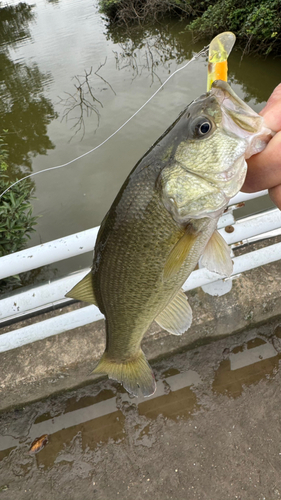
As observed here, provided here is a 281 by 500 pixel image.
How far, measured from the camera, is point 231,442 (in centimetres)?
220

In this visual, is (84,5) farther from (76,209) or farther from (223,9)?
(76,209)

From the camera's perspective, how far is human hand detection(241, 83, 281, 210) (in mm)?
1060

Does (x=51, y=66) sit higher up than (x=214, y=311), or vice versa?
(x=51, y=66)

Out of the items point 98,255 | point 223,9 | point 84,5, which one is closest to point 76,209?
point 98,255

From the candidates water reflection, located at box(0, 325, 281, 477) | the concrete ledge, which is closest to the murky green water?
the concrete ledge

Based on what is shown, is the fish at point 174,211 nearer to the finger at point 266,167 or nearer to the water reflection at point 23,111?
the finger at point 266,167

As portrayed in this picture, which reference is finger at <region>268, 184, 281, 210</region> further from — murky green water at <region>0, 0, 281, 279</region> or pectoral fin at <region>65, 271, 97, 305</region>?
murky green water at <region>0, 0, 281, 279</region>

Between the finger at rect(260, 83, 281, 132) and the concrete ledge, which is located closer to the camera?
the finger at rect(260, 83, 281, 132)

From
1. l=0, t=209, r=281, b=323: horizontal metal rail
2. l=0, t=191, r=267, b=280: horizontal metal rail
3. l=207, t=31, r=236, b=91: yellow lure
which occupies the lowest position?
l=0, t=209, r=281, b=323: horizontal metal rail

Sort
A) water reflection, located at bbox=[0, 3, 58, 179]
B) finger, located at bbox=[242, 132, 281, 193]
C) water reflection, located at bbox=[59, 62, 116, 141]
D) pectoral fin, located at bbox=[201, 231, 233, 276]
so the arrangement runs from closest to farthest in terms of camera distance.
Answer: finger, located at bbox=[242, 132, 281, 193] → pectoral fin, located at bbox=[201, 231, 233, 276] → water reflection, located at bbox=[0, 3, 58, 179] → water reflection, located at bbox=[59, 62, 116, 141]

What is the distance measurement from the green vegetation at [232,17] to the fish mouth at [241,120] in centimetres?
901

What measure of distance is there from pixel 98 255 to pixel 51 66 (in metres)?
12.3

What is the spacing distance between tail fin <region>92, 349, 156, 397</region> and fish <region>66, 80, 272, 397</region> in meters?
0.24

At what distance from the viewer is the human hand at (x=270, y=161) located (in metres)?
1.06
